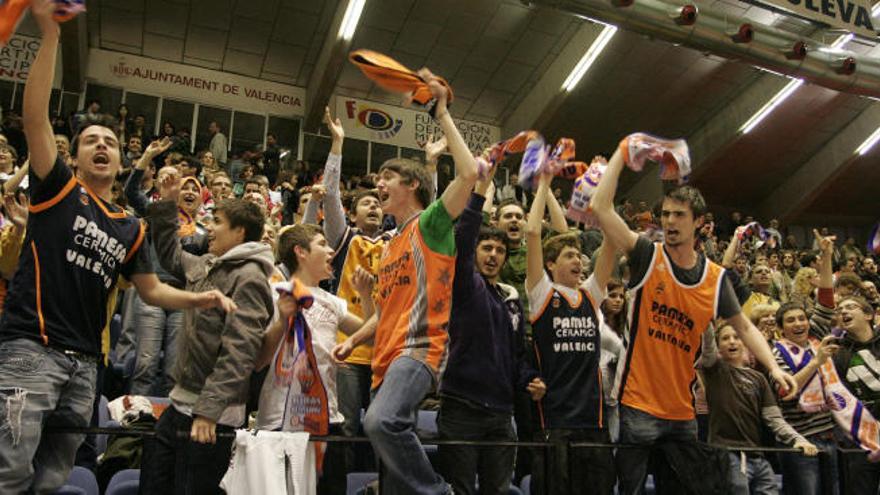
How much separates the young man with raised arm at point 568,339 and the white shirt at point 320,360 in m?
A: 0.92

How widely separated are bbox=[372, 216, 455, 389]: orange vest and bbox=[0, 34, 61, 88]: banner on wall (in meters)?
11.5

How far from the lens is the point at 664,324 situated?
2.97 metres

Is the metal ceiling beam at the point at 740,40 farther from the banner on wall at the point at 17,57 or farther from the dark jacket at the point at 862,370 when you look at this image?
the banner on wall at the point at 17,57

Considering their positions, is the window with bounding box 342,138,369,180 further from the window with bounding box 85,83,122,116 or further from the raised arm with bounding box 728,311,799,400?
A: the raised arm with bounding box 728,311,799,400

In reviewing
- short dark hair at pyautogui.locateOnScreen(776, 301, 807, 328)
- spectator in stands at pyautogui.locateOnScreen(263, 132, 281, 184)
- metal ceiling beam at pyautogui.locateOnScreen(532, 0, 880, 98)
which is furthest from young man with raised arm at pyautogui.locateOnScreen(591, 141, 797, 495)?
spectator in stands at pyautogui.locateOnScreen(263, 132, 281, 184)

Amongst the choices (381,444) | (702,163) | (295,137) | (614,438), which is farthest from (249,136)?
(381,444)

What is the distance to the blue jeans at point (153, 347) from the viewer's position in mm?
3945

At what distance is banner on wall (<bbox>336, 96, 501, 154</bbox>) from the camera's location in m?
14.6

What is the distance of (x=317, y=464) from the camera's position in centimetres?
248

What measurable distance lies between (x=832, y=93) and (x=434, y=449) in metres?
14.4

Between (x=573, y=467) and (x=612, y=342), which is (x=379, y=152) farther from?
(x=573, y=467)

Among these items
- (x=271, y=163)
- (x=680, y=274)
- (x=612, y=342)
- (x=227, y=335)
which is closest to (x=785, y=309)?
(x=612, y=342)

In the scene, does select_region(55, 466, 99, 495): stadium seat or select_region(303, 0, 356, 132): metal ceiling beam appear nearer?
select_region(55, 466, 99, 495): stadium seat

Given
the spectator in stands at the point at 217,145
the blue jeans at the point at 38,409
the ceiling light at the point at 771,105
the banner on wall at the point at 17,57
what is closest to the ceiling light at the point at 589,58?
the ceiling light at the point at 771,105
